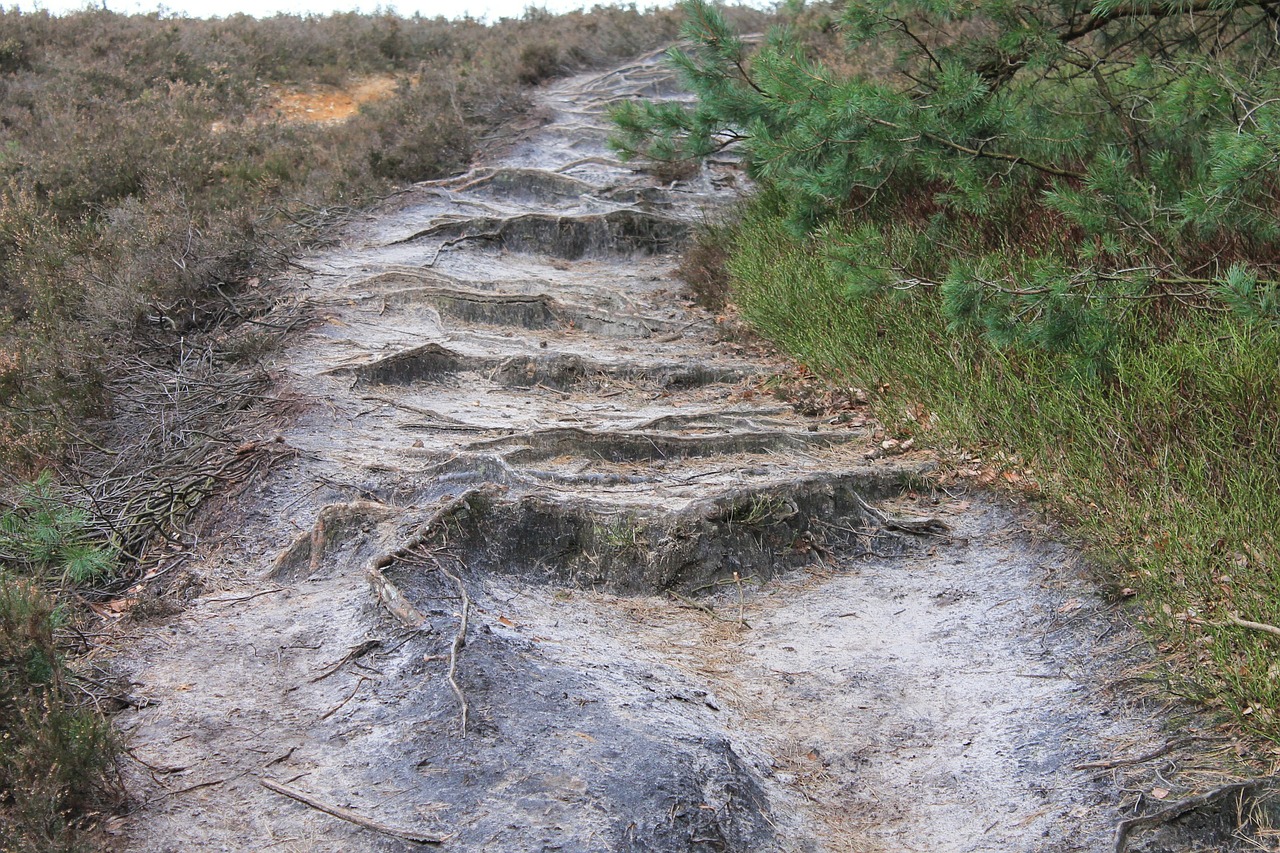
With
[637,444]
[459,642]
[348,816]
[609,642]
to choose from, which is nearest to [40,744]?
[348,816]

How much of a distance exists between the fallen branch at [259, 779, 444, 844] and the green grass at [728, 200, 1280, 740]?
2.90 m

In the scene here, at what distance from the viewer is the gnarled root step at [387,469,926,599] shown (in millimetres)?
4855

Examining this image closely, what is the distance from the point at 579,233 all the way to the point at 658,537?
21.6ft

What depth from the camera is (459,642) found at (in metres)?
3.83

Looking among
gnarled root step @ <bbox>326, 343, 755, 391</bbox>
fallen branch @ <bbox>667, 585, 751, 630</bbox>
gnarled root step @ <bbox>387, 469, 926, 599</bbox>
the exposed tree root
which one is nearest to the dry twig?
gnarled root step @ <bbox>387, 469, 926, 599</bbox>

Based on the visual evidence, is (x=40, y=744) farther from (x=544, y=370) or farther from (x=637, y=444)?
(x=544, y=370)

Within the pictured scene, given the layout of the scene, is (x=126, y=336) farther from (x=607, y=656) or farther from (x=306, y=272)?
(x=607, y=656)

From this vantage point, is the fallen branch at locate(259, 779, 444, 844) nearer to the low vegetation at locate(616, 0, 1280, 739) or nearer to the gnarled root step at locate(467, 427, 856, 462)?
the gnarled root step at locate(467, 427, 856, 462)

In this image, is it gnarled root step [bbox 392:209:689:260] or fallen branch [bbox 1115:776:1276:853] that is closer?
fallen branch [bbox 1115:776:1276:853]

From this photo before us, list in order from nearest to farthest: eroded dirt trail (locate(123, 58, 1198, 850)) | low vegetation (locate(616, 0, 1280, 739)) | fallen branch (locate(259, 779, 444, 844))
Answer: fallen branch (locate(259, 779, 444, 844)) < eroded dirt trail (locate(123, 58, 1198, 850)) < low vegetation (locate(616, 0, 1280, 739))

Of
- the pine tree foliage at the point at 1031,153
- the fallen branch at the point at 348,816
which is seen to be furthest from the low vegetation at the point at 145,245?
the pine tree foliage at the point at 1031,153

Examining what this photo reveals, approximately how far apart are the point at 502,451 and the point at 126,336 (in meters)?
3.51

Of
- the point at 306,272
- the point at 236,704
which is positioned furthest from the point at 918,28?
the point at 236,704

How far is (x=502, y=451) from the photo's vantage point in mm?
5738
